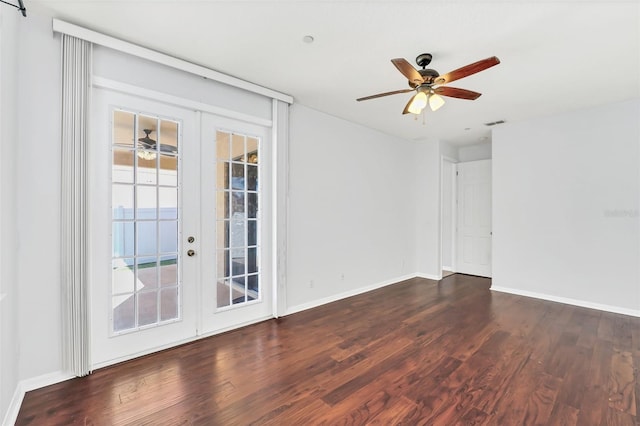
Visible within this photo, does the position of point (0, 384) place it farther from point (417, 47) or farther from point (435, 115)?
point (435, 115)

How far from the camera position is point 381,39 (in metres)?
2.47

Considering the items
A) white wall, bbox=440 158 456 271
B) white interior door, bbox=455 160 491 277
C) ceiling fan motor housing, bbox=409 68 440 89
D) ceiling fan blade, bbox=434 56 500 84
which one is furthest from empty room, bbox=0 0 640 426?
white wall, bbox=440 158 456 271

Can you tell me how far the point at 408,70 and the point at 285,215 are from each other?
215cm

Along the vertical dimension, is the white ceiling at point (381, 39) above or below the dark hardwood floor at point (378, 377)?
above

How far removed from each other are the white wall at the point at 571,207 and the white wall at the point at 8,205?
232 inches

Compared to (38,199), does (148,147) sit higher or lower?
higher

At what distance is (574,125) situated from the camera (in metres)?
4.22

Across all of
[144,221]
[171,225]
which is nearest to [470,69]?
[171,225]

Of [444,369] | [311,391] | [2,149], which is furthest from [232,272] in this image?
[444,369]

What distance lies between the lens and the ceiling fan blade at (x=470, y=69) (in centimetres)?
213

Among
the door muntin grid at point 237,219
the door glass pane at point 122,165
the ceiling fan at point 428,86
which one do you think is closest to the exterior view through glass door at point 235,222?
the door muntin grid at point 237,219

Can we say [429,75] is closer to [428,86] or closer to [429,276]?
[428,86]

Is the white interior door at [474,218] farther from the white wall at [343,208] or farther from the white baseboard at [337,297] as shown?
the white baseboard at [337,297]

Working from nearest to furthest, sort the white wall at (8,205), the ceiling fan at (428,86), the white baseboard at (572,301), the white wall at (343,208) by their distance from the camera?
the white wall at (8,205)
the ceiling fan at (428,86)
the white baseboard at (572,301)
the white wall at (343,208)
